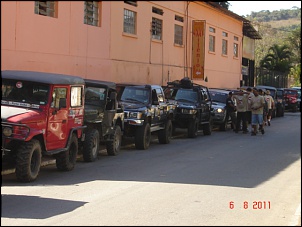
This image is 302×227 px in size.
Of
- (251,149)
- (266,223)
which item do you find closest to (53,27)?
(251,149)

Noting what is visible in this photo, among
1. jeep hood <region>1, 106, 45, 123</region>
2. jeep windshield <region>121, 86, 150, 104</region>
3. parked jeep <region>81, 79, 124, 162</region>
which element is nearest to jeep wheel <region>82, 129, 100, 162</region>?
parked jeep <region>81, 79, 124, 162</region>

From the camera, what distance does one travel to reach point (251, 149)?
16.2 m

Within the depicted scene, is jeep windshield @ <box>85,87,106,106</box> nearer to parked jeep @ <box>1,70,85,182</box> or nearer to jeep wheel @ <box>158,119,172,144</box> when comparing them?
parked jeep @ <box>1,70,85,182</box>

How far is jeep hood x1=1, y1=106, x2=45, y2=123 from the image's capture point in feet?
30.8

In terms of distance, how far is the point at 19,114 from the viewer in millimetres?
9500

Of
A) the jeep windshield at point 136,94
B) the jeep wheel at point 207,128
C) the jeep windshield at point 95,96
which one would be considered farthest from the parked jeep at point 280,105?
the jeep windshield at point 95,96

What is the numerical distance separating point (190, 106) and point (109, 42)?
3726 millimetres

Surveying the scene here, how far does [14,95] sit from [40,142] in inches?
39.6

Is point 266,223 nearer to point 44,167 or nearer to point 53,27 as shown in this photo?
point 44,167

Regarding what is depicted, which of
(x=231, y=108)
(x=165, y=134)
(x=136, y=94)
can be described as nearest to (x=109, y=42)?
(x=136, y=94)

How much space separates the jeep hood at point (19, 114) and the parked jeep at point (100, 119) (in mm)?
2645

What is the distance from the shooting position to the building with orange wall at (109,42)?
1002 centimetres

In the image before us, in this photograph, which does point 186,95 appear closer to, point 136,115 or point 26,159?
point 136,115

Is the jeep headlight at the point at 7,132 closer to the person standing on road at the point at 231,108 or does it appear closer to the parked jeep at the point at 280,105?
the person standing on road at the point at 231,108
